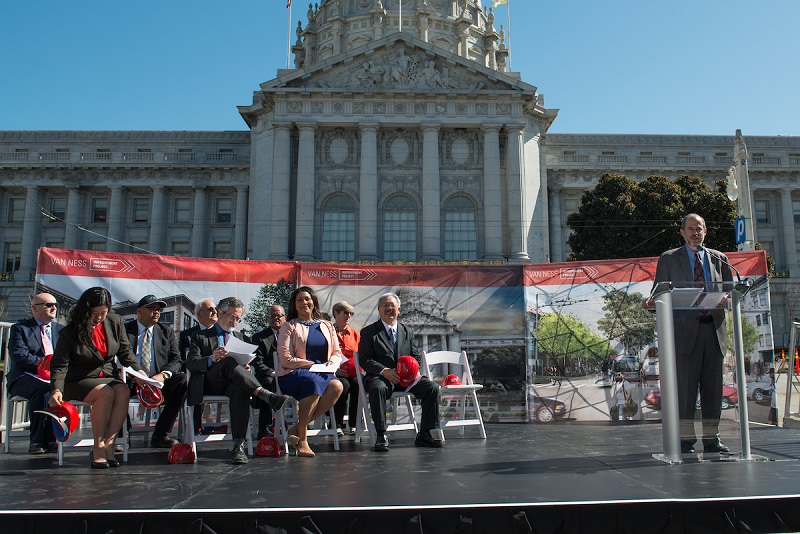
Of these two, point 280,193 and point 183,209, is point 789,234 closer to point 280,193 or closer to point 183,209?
point 280,193

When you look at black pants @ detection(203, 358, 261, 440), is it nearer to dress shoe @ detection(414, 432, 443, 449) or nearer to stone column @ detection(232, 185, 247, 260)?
dress shoe @ detection(414, 432, 443, 449)

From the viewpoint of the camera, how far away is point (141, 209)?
176 ft

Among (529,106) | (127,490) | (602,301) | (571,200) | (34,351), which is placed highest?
(529,106)

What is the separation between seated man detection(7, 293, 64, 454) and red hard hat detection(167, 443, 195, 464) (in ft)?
7.40

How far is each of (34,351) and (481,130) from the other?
3788cm

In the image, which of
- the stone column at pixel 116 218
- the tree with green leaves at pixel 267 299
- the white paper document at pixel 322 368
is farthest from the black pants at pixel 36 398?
the stone column at pixel 116 218

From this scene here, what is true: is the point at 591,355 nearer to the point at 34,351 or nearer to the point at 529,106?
the point at 34,351

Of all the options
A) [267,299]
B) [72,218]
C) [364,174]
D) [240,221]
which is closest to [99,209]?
[72,218]

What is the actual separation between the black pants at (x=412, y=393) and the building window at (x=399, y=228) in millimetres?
34334

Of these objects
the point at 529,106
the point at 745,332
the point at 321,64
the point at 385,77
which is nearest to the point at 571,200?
the point at 529,106

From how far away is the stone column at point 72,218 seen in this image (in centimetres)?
5228

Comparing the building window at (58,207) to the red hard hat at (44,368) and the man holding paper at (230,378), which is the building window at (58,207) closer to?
the red hard hat at (44,368)

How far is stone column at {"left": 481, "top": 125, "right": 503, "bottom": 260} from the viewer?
42375 mm

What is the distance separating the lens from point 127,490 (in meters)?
5.23
